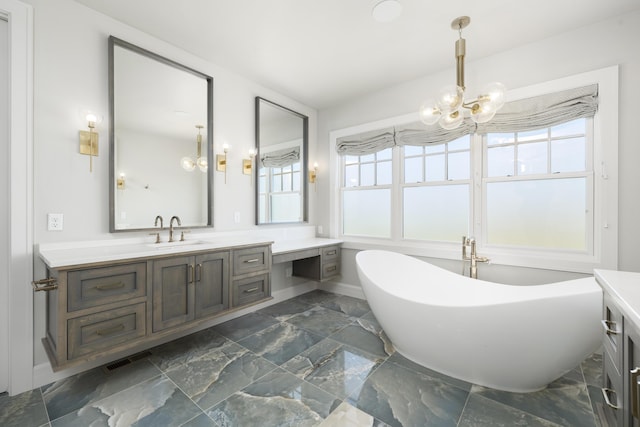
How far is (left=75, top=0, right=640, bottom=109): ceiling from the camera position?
2.01 m

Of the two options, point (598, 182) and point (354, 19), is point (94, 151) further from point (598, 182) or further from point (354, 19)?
point (598, 182)

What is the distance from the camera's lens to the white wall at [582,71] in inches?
82.3

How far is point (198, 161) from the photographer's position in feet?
8.71

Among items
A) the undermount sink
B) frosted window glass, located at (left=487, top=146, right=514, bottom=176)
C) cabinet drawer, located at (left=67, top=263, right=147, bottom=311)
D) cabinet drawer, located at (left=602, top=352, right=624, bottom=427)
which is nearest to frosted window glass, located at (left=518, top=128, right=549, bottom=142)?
frosted window glass, located at (left=487, top=146, right=514, bottom=176)

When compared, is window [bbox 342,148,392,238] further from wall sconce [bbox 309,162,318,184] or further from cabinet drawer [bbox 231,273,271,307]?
cabinet drawer [bbox 231,273,271,307]

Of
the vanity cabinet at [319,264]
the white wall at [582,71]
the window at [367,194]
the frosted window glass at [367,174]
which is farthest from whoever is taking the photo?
the frosted window glass at [367,174]

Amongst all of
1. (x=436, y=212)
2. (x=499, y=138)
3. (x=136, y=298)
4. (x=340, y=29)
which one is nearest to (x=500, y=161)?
(x=499, y=138)

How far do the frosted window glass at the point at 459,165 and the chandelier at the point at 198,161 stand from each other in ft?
8.24

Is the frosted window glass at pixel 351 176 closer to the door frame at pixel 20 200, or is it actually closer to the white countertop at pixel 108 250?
the white countertop at pixel 108 250

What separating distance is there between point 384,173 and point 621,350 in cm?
273

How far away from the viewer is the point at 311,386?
5.90 feet

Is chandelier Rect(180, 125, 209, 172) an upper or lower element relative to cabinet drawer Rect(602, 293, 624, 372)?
upper

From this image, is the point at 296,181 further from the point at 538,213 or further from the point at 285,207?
the point at 538,213

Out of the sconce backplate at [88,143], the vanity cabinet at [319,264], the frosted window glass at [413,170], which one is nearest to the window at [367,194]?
the frosted window glass at [413,170]
